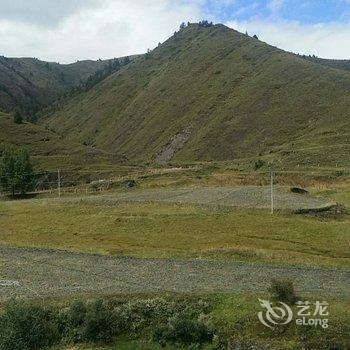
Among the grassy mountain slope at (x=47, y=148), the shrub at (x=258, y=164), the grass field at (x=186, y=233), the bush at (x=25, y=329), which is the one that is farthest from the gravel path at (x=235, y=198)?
the grassy mountain slope at (x=47, y=148)

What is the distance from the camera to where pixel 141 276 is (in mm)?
27656

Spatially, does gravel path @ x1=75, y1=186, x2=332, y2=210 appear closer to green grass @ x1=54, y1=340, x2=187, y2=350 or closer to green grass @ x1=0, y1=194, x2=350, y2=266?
green grass @ x1=0, y1=194, x2=350, y2=266

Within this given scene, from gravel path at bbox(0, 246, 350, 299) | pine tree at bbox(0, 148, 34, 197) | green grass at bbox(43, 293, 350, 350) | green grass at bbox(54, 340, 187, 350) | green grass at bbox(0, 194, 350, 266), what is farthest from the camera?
pine tree at bbox(0, 148, 34, 197)

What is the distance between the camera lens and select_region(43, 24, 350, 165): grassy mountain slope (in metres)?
119

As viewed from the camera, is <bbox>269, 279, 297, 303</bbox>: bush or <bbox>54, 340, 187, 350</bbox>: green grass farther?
<bbox>269, 279, 297, 303</bbox>: bush

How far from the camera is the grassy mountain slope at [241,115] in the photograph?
390 ft

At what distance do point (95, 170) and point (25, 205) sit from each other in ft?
Result: 146

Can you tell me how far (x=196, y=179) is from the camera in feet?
258

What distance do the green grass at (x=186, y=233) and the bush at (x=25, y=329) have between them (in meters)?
13.6

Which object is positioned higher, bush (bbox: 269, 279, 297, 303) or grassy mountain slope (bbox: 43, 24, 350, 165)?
grassy mountain slope (bbox: 43, 24, 350, 165)

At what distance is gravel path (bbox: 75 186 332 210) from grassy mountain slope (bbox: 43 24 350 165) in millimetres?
31253

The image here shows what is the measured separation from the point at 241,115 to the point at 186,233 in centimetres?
10633

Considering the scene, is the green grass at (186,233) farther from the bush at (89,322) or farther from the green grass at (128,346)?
the green grass at (128,346)

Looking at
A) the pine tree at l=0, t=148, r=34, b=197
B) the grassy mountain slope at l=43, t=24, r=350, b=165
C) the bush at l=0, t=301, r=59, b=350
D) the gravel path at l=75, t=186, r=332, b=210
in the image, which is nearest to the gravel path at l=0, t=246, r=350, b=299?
the bush at l=0, t=301, r=59, b=350
